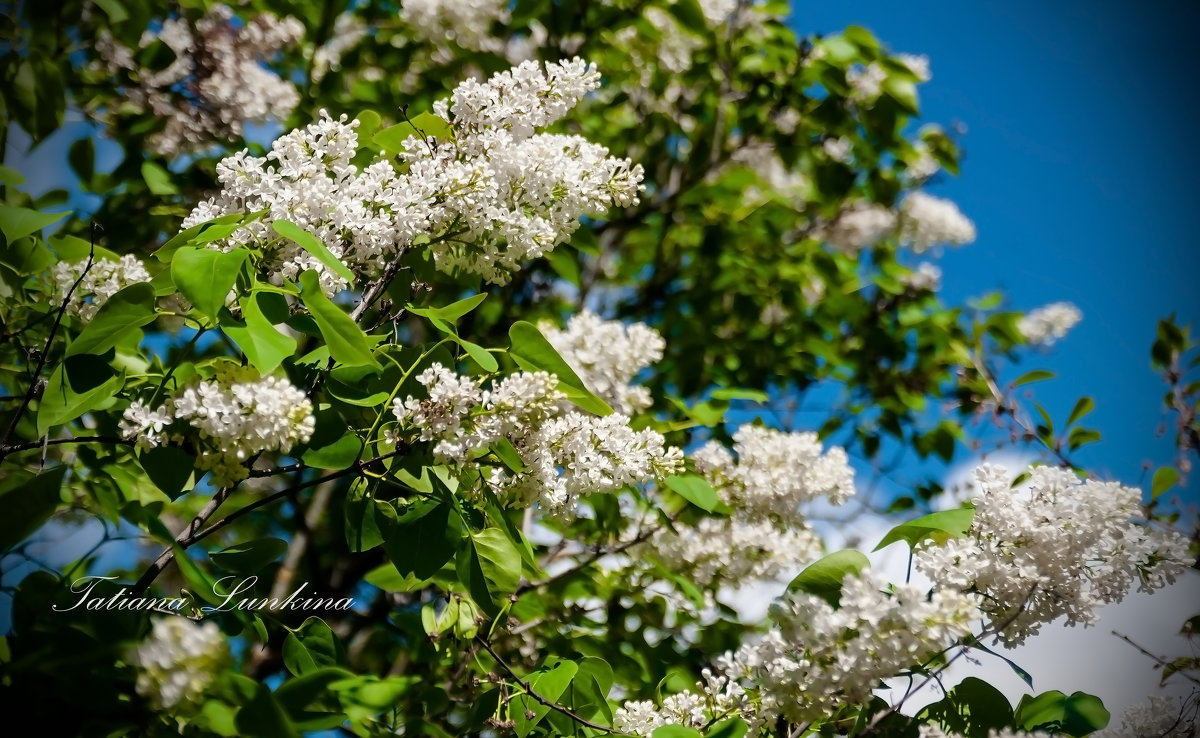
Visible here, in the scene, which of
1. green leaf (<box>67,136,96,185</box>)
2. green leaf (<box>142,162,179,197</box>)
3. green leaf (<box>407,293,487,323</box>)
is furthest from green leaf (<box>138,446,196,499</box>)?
green leaf (<box>67,136,96,185</box>)

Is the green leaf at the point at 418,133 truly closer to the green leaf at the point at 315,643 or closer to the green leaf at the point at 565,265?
the green leaf at the point at 565,265

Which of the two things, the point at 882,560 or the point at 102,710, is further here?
the point at 882,560

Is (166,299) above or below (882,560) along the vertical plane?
below

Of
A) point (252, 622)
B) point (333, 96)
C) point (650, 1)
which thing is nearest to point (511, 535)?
point (252, 622)

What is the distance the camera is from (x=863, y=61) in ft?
10.6

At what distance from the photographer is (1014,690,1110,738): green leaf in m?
1.39

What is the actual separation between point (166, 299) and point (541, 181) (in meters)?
0.82

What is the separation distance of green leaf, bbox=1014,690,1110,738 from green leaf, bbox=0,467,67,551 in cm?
174

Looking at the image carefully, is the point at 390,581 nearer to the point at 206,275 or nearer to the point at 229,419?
the point at 229,419

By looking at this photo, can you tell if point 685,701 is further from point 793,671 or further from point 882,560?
point 882,560

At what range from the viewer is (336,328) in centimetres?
125

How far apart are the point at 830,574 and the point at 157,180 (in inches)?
82.4

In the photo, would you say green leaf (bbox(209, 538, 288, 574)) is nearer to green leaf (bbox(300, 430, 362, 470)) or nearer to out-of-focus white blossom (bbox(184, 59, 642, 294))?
green leaf (bbox(300, 430, 362, 470))

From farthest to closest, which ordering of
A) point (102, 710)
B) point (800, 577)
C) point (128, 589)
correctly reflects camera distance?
point (800, 577), point (128, 589), point (102, 710)
